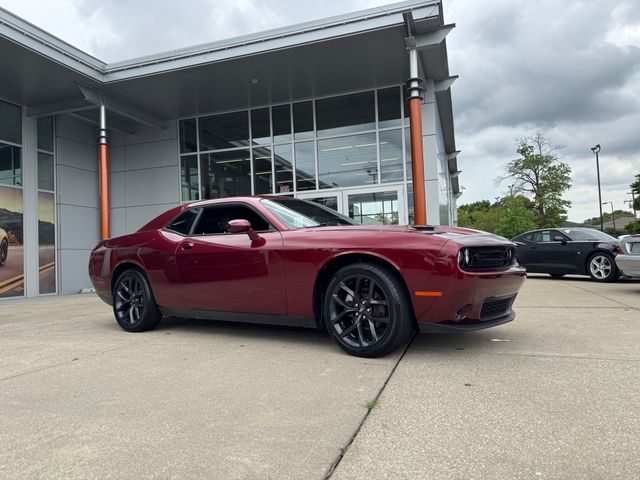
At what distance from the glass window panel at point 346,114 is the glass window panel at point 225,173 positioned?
2.49 meters

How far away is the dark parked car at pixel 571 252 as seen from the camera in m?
10.4

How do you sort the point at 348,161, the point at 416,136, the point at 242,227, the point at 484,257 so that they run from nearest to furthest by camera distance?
1. the point at 484,257
2. the point at 242,227
3. the point at 416,136
4. the point at 348,161

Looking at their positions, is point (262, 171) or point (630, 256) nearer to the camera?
point (630, 256)

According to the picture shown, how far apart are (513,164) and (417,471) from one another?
45500mm

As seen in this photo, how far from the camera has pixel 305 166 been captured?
13.0 m

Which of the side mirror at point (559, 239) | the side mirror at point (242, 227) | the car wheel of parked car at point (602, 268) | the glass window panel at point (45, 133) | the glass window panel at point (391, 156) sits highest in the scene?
the glass window panel at point (45, 133)

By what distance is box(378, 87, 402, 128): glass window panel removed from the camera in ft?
40.4

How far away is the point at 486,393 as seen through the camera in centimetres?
272

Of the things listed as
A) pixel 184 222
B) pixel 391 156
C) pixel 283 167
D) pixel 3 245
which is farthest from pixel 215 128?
pixel 184 222

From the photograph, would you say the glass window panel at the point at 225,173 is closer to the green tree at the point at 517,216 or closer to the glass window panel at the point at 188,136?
the glass window panel at the point at 188,136

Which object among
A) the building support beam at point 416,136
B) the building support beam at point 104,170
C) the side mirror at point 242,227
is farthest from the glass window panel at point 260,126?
the side mirror at point 242,227

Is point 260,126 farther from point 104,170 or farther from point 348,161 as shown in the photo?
point 104,170

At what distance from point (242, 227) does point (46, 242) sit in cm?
1159


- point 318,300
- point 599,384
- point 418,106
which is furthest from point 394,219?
point 599,384
